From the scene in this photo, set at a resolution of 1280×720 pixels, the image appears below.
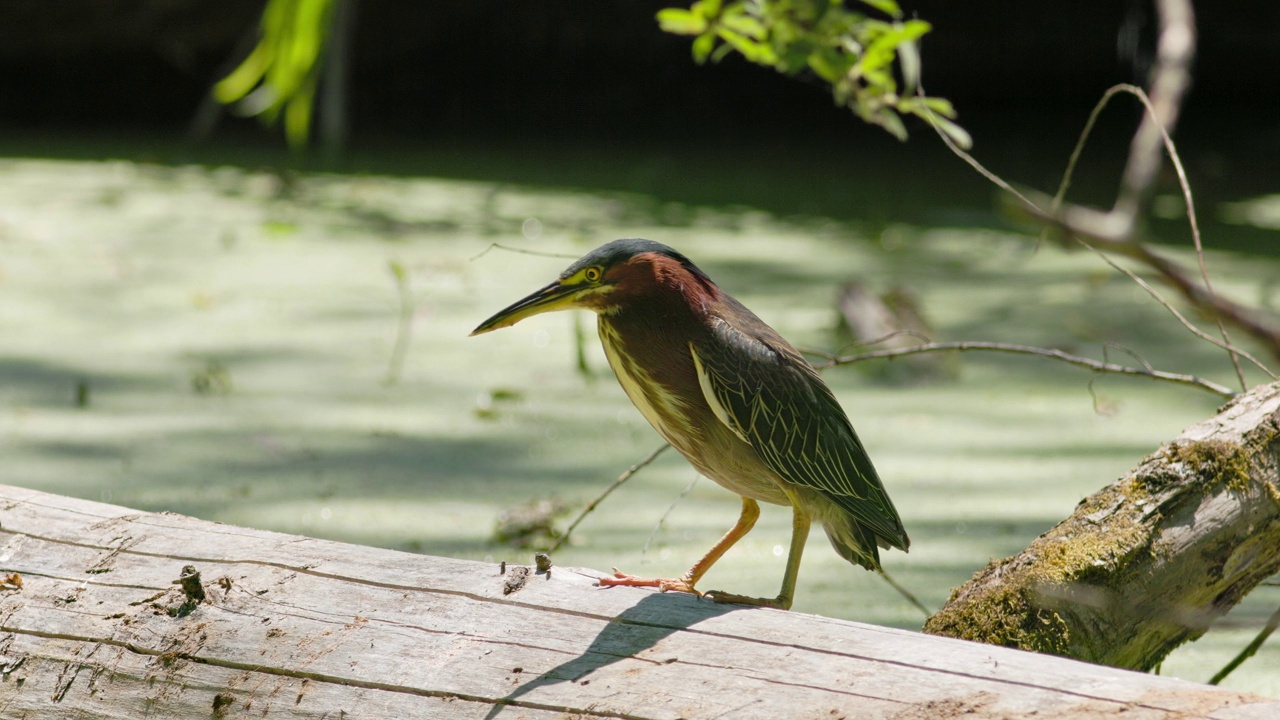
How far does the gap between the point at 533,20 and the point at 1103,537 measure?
7072 millimetres

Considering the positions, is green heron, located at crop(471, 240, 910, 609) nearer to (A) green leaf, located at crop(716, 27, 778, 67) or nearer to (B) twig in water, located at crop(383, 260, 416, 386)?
(A) green leaf, located at crop(716, 27, 778, 67)

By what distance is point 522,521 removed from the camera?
2.41 m

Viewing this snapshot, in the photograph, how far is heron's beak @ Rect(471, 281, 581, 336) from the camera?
152 centimetres

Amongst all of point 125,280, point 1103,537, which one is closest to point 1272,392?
point 1103,537

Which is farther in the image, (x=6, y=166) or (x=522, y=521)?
(x=6, y=166)

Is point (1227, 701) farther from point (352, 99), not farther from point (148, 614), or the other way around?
point (352, 99)

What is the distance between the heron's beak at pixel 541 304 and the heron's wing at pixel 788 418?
0.16 meters

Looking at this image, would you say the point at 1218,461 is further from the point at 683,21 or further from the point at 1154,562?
the point at 683,21

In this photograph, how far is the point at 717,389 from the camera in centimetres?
151

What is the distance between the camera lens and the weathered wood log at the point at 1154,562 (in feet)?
4.70

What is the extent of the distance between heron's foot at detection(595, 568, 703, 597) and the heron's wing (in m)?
0.18

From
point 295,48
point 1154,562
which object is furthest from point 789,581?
point 295,48

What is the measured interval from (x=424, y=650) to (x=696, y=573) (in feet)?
1.32

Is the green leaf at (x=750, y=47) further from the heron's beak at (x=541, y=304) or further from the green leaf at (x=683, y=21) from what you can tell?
the heron's beak at (x=541, y=304)
